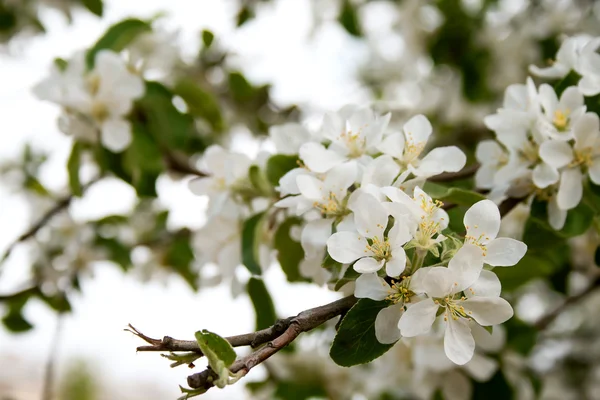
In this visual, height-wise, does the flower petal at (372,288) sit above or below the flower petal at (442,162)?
below

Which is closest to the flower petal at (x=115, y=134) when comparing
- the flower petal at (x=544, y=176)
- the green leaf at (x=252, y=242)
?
the green leaf at (x=252, y=242)

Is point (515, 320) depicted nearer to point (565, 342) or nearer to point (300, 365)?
point (300, 365)

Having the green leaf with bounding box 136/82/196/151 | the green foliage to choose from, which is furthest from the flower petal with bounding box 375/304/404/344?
the green leaf with bounding box 136/82/196/151

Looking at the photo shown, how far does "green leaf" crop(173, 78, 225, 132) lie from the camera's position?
1.44m

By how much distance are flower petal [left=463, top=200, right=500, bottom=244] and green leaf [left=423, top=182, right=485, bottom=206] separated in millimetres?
90

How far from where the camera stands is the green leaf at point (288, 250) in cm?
93

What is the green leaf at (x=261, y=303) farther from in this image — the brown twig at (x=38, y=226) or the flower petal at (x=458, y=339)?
the brown twig at (x=38, y=226)

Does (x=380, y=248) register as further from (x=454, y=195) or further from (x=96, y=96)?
(x=96, y=96)

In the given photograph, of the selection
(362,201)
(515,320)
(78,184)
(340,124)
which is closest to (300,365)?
(515,320)

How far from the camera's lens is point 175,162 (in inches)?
56.6

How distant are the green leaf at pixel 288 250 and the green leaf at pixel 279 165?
0.07 meters

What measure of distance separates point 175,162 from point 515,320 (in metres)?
0.84

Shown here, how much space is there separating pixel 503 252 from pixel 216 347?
0.31 metres

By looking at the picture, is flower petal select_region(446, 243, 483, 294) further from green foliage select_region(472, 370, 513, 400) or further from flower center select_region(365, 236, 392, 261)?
green foliage select_region(472, 370, 513, 400)
